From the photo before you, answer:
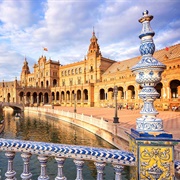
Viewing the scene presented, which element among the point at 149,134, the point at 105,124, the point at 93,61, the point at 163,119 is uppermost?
the point at 93,61

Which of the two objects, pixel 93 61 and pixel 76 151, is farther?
pixel 93 61

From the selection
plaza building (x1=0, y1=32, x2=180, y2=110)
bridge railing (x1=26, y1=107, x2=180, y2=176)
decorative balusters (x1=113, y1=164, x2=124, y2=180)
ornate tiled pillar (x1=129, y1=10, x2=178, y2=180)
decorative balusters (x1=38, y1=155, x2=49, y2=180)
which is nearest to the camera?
ornate tiled pillar (x1=129, y1=10, x2=178, y2=180)

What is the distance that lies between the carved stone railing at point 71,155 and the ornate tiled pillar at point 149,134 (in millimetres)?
214

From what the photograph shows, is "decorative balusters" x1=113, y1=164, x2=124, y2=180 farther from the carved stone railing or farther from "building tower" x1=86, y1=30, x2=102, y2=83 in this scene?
"building tower" x1=86, y1=30, x2=102, y2=83

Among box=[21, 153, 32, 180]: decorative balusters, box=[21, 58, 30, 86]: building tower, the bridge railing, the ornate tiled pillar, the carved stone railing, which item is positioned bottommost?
the bridge railing

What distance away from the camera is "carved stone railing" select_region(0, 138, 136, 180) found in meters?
2.56

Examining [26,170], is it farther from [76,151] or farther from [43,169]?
[76,151]

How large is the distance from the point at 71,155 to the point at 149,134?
1332 mm

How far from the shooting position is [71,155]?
2760 millimetres

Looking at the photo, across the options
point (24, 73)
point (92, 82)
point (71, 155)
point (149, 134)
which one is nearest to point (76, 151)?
point (71, 155)

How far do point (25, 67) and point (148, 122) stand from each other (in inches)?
3745

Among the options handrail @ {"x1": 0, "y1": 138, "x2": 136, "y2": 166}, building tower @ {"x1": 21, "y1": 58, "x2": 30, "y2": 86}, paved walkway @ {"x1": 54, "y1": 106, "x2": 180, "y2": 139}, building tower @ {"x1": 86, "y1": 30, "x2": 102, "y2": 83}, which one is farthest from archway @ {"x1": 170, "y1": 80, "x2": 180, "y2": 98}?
building tower @ {"x1": 21, "y1": 58, "x2": 30, "y2": 86}

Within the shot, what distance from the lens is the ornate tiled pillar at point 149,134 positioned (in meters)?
2.26

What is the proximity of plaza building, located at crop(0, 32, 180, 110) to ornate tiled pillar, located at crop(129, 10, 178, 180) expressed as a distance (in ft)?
99.5
